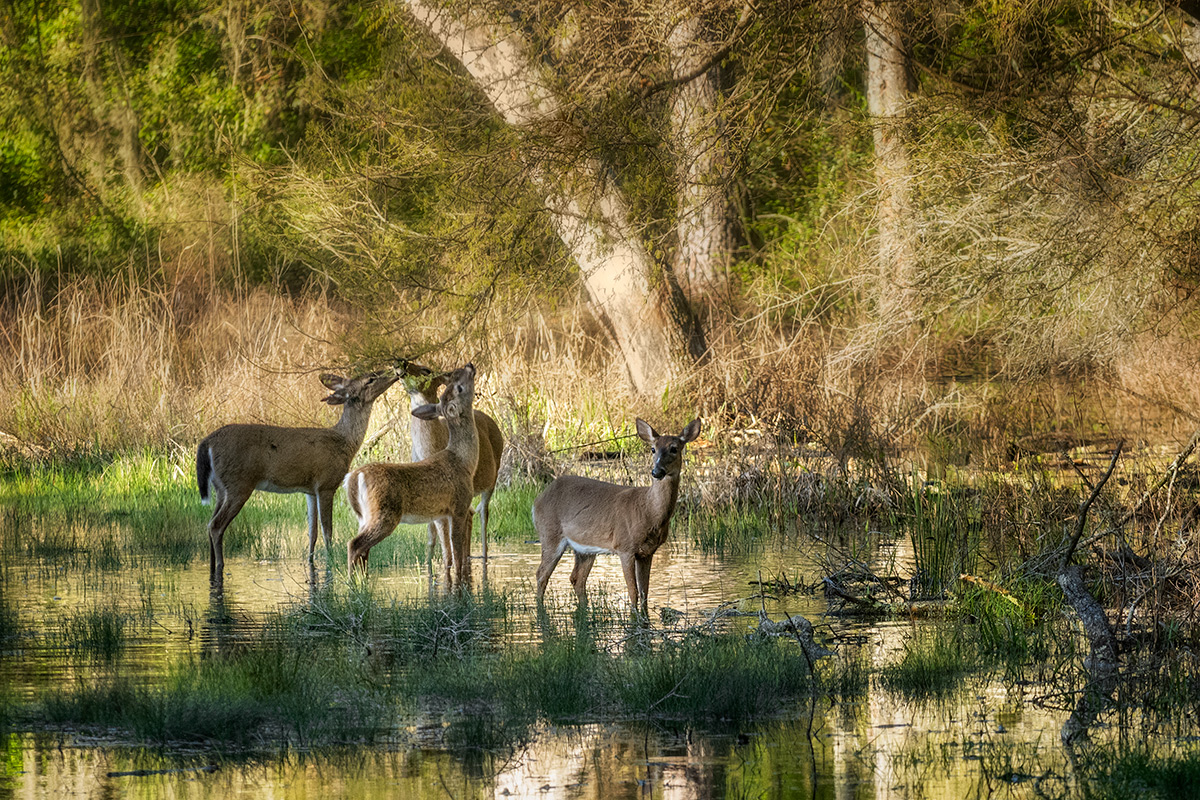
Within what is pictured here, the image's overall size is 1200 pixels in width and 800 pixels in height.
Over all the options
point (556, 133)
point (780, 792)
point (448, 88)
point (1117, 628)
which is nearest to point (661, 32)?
point (556, 133)

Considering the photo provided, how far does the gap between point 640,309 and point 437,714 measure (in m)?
13.8

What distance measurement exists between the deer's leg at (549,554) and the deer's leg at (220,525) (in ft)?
7.78

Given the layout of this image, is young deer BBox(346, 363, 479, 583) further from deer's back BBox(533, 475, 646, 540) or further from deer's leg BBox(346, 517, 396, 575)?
deer's back BBox(533, 475, 646, 540)

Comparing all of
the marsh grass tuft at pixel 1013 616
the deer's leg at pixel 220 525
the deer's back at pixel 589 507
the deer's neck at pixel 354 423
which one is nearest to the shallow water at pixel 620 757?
the marsh grass tuft at pixel 1013 616

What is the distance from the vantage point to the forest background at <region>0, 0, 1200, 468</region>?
45.4ft

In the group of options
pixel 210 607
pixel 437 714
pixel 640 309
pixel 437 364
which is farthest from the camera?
pixel 640 309

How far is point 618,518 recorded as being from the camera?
395 inches

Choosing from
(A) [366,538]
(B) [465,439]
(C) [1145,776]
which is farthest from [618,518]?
(C) [1145,776]

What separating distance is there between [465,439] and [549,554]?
1.53 metres

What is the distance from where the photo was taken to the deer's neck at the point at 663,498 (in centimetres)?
987

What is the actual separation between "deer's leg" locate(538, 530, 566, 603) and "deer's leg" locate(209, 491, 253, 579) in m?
2.37

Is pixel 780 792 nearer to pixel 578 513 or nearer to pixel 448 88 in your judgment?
pixel 578 513

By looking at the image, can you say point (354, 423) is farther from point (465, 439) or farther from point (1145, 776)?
point (1145, 776)

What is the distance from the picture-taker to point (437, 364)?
15.8 meters
